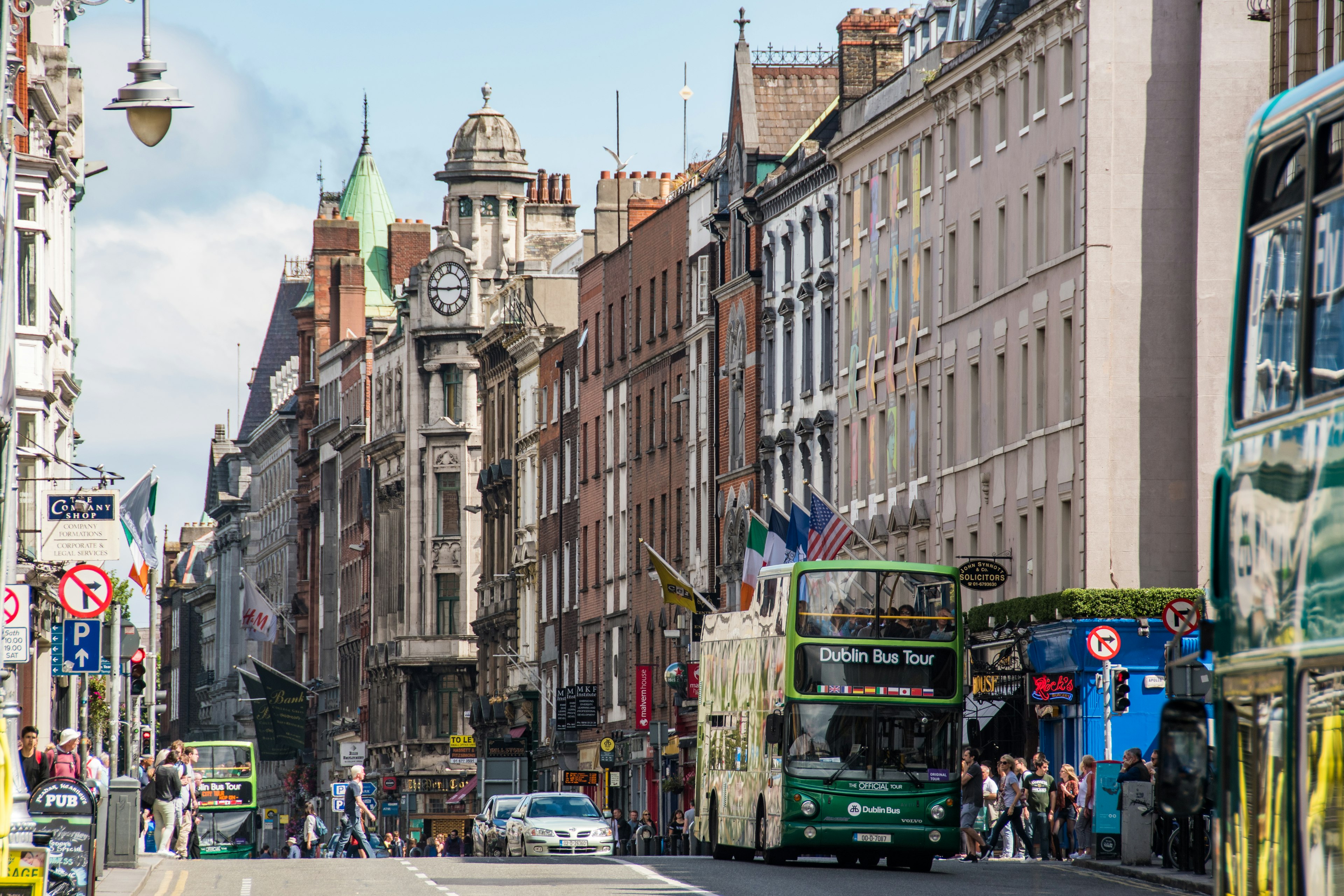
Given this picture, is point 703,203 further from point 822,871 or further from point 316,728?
point 316,728

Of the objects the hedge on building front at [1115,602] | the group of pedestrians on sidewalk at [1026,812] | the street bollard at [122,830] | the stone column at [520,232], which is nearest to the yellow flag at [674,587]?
the hedge on building front at [1115,602]

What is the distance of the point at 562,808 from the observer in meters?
51.3

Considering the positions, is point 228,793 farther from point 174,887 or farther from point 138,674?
point 174,887

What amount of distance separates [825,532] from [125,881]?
23.8 metres

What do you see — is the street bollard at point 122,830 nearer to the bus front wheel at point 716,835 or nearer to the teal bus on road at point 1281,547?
the bus front wheel at point 716,835

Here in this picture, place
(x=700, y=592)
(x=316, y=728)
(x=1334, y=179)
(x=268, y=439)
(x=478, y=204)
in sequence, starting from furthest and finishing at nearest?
1. (x=268, y=439)
2. (x=316, y=728)
3. (x=478, y=204)
4. (x=700, y=592)
5. (x=1334, y=179)

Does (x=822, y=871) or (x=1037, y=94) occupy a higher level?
(x=1037, y=94)

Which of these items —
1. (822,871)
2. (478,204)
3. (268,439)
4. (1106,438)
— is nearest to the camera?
(822,871)

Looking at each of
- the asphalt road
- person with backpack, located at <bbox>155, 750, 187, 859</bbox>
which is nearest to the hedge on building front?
the asphalt road

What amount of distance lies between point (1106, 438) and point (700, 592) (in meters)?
26.0

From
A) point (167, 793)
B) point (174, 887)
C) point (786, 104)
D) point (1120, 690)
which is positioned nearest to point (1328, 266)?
point (174, 887)

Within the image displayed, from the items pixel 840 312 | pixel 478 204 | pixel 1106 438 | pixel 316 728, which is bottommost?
pixel 316 728

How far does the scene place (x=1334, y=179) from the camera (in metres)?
11.9

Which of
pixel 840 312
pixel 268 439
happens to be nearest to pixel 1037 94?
pixel 840 312
